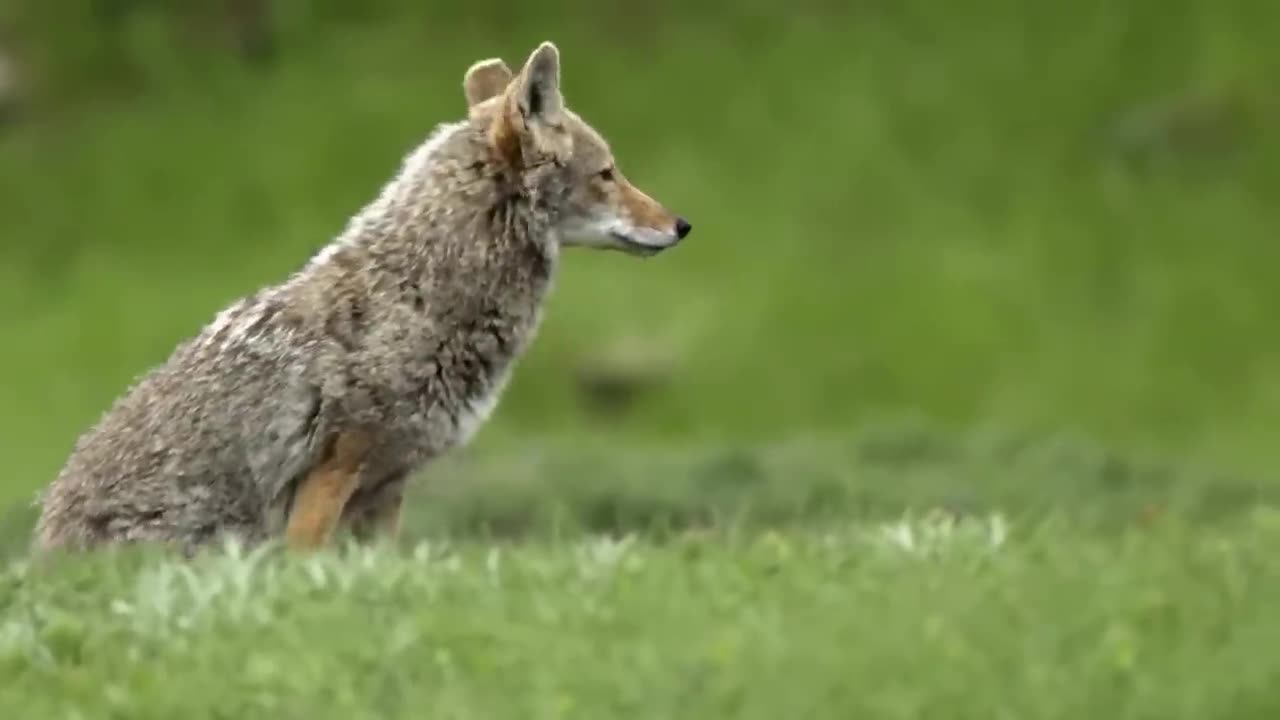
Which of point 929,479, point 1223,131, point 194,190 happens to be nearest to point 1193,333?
point 1223,131

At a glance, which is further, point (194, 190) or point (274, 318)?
point (194, 190)

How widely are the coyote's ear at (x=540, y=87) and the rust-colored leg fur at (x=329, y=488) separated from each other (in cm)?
161

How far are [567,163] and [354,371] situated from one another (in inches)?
55.5

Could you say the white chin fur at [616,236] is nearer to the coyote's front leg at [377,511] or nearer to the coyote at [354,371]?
the coyote at [354,371]

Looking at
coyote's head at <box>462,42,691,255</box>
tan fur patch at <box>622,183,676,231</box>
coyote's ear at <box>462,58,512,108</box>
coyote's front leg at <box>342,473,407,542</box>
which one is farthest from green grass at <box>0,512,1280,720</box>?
coyote's ear at <box>462,58,512,108</box>

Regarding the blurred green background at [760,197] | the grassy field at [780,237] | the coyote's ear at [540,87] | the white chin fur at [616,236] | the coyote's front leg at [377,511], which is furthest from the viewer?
the blurred green background at [760,197]

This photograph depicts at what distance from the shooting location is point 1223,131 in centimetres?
2769

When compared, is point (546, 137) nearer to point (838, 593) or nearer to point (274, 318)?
point (274, 318)

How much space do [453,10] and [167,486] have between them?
69.9 ft

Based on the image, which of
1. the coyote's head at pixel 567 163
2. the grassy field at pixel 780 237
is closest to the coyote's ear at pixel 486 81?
the coyote's head at pixel 567 163

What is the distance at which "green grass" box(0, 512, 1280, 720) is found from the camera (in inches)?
228

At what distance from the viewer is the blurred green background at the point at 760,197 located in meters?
25.7

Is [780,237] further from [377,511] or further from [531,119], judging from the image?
[377,511]

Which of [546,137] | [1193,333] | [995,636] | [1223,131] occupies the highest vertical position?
[1223,131]
